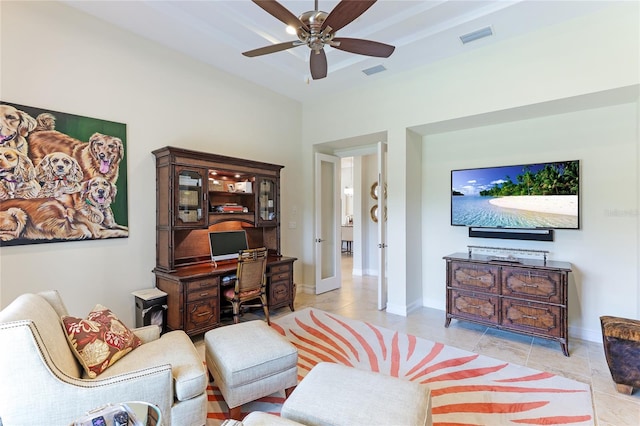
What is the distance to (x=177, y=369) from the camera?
184cm

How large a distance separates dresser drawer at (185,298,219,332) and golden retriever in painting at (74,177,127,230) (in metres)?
1.17

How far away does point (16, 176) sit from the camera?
2596mm

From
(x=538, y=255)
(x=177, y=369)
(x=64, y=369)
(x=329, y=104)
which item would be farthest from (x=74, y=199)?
(x=538, y=255)

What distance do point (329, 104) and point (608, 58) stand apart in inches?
133

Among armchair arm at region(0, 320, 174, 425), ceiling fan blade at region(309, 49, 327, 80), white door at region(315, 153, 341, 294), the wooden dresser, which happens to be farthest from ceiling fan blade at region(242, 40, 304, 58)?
the wooden dresser

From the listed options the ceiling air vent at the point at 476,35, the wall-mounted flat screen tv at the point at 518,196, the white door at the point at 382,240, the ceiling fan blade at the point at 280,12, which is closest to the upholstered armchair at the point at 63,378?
the ceiling fan blade at the point at 280,12

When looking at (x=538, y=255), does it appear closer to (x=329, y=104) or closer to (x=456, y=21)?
(x=456, y=21)

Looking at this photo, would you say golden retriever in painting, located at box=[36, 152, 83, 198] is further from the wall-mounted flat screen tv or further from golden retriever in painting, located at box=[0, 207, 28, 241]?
the wall-mounted flat screen tv

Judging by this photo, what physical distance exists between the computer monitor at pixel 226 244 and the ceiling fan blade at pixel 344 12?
2786 mm

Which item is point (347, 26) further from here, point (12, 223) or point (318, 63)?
point (12, 223)

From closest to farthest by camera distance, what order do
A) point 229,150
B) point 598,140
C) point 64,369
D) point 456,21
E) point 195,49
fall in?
point 64,369, point 456,21, point 598,140, point 195,49, point 229,150

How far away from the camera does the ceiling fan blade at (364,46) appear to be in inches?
95.5

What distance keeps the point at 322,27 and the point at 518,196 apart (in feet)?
10.0

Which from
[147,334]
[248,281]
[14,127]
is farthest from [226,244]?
[14,127]
